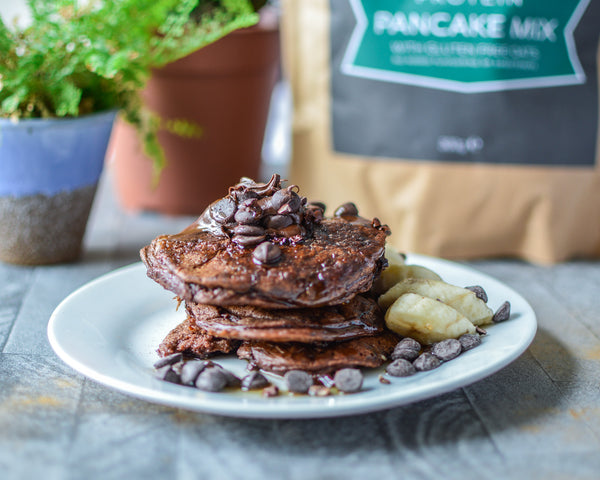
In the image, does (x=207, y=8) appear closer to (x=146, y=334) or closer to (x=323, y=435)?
(x=146, y=334)

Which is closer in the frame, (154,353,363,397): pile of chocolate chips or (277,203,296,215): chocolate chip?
(154,353,363,397): pile of chocolate chips

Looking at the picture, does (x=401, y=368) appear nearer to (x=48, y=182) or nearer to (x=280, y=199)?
(x=280, y=199)

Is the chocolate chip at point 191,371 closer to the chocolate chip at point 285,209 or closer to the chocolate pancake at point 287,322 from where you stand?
the chocolate pancake at point 287,322

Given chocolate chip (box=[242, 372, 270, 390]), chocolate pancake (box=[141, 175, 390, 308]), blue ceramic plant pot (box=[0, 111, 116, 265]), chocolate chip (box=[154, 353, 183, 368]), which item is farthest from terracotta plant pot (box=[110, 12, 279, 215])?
chocolate chip (box=[242, 372, 270, 390])

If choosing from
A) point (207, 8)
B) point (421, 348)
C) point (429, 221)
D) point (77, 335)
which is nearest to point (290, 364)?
point (421, 348)

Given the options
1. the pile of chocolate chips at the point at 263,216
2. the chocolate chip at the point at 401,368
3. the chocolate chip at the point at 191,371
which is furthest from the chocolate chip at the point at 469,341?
the chocolate chip at the point at 191,371

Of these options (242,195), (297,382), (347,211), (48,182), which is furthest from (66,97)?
(297,382)

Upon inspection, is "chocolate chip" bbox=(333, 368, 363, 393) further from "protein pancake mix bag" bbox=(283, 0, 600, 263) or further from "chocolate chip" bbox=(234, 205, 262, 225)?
"protein pancake mix bag" bbox=(283, 0, 600, 263)

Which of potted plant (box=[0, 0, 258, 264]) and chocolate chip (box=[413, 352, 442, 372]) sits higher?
potted plant (box=[0, 0, 258, 264])

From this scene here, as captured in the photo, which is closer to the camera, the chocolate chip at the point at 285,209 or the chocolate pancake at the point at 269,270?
the chocolate pancake at the point at 269,270
